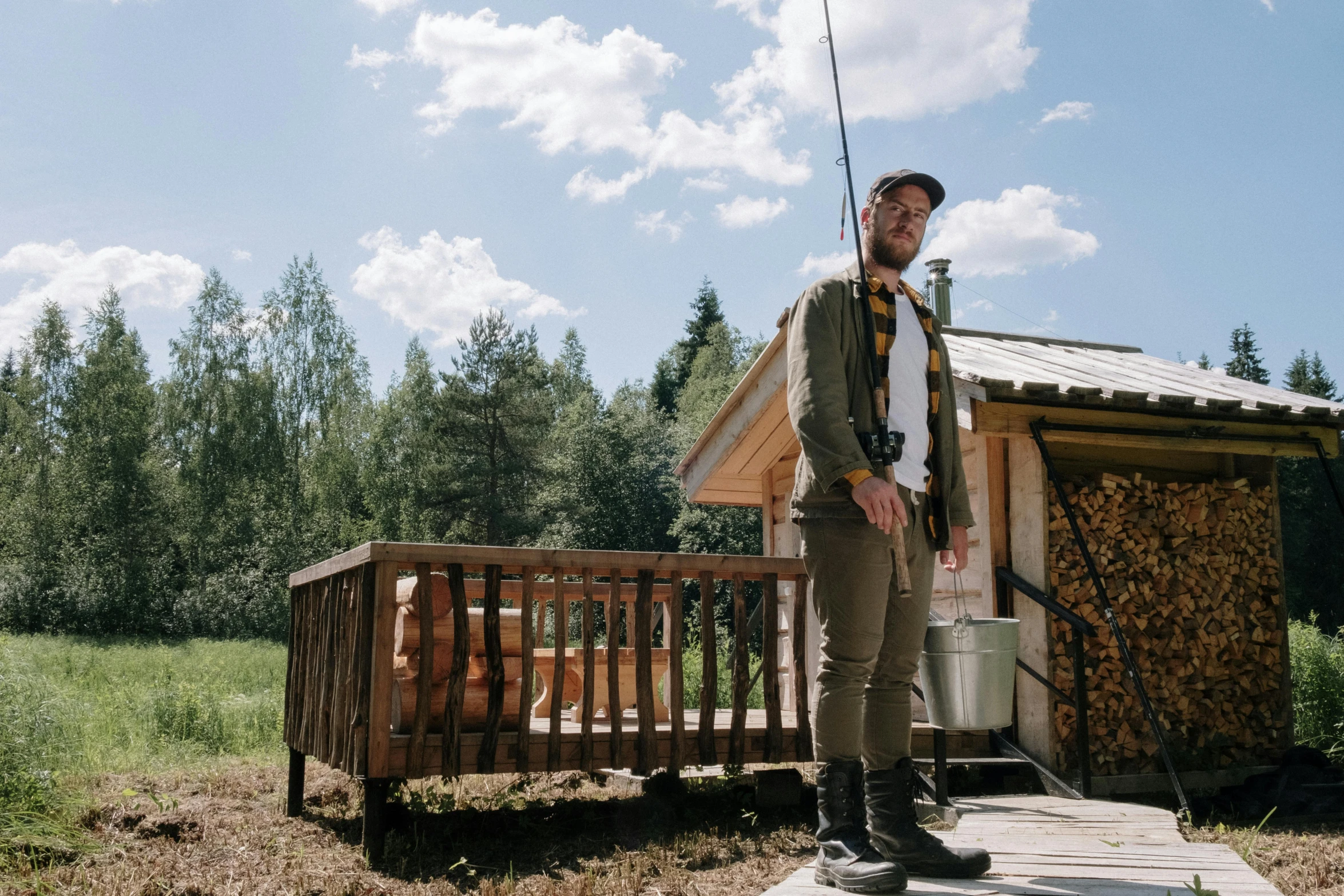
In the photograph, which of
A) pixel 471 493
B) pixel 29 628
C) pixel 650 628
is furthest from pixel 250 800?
pixel 29 628

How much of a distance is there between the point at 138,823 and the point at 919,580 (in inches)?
163

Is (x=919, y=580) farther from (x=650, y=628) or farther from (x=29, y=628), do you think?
(x=29, y=628)

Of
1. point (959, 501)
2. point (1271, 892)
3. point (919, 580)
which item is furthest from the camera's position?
point (959, 501)

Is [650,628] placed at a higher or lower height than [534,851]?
higher

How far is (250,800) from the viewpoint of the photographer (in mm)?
6016

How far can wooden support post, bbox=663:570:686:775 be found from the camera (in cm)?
489

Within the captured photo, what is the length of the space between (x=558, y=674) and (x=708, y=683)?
739 mm

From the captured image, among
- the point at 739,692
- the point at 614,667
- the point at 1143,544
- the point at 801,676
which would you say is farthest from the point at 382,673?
the point at 1143,544

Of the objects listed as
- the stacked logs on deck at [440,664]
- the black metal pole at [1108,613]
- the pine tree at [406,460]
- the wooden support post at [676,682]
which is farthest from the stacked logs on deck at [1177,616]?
the pine tree at [406,460]

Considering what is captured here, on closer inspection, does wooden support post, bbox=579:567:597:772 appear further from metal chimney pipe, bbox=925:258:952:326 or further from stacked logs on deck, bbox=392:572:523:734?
metal chimney pipe, bbox=925:258:952:326

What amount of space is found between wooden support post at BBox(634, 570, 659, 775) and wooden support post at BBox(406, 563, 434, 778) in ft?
3.25

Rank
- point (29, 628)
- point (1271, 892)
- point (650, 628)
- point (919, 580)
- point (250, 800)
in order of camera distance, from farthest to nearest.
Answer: point (29, 628) → point (250, 800) → point (650, 628) → point (919, 580) → point (1271, 892)

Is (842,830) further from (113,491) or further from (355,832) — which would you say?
(113,491)

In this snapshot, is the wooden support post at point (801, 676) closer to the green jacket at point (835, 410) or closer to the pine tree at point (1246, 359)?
the green jacket at point (835, 410)
